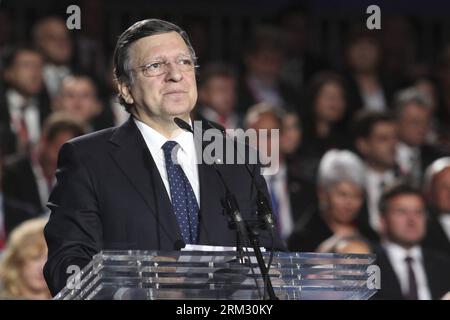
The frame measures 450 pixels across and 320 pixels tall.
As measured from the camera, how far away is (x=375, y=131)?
19.2ft

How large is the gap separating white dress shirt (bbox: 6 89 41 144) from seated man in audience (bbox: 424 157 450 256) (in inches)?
82.3

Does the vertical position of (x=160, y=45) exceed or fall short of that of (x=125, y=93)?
it exceeds it

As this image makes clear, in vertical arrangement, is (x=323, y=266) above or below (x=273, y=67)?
below

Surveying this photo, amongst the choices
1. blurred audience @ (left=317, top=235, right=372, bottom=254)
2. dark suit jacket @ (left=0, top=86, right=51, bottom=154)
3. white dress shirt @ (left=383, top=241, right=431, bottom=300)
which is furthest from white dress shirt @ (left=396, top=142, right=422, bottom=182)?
dark suit jacket @ (left=0, top=86, right=51, bottom=154)

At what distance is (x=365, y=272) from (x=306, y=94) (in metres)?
3.81

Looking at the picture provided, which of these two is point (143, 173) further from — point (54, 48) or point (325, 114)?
point (325, 114)

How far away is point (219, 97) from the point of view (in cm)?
577

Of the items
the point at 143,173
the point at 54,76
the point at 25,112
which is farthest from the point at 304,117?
the point at 143,173

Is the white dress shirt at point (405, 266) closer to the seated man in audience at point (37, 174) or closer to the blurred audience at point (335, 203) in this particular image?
the blurred audience at point (335, 203)

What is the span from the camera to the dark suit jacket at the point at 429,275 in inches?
192

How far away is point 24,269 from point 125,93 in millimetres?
1809

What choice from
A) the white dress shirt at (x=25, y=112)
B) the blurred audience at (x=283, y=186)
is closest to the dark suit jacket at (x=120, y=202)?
the blurred audience at (x=283, y=186)
